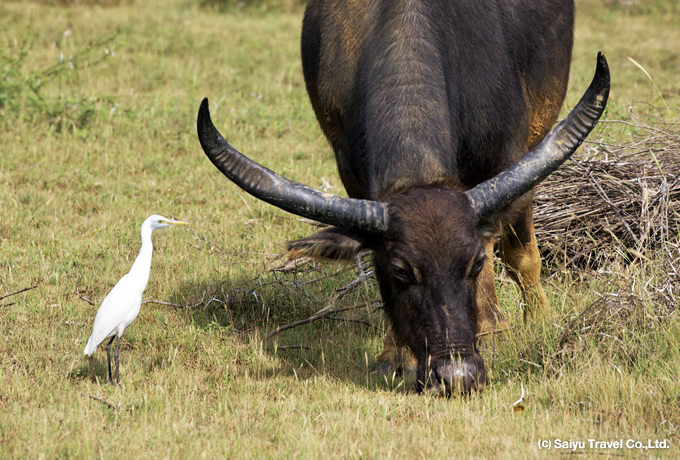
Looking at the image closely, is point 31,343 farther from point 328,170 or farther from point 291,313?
point 328,170

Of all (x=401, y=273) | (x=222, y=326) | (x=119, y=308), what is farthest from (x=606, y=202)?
(x=119, y=308)

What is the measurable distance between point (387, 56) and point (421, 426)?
202cm

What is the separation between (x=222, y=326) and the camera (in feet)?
18.7

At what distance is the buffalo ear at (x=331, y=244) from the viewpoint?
4.29 m

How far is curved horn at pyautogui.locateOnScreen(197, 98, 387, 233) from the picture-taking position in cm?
419

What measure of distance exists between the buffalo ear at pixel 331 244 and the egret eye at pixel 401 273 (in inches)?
9.0

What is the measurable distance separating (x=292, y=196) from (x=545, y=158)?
49.5 inches

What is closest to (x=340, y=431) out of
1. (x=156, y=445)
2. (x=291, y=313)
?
(x=156, y=445)

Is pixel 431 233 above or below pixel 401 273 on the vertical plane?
above

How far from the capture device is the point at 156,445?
12.7ft

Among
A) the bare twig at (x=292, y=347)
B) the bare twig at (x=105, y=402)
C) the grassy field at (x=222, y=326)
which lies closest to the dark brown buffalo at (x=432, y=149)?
the grassy field at (x=222, y=326)

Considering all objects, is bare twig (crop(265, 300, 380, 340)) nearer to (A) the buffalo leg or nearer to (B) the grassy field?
(B) the grassy field

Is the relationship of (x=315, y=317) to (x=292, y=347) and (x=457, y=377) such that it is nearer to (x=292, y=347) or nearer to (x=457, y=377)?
(x=292, y=347)

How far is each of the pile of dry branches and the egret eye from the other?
89.1 inches
